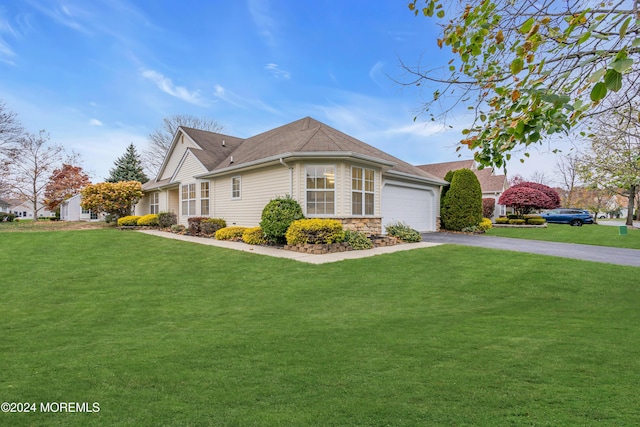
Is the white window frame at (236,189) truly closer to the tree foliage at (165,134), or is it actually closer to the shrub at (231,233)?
the shrub at (231,233)

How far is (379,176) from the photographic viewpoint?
1432cm

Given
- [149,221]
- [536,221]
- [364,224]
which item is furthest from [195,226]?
[536,221]

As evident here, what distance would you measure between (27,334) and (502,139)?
250 inches

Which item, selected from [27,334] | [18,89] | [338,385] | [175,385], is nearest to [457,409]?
[338,385]

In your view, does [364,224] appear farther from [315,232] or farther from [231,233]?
[231,233]

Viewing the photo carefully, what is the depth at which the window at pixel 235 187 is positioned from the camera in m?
16.3

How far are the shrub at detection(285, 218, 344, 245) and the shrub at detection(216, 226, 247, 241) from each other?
149 inches

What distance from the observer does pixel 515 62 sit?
2.97 metres

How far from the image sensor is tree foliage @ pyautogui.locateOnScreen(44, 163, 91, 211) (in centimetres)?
3778

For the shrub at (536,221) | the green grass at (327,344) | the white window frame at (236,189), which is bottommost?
the green grass at (327,344)

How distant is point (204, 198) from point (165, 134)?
81.0 feet

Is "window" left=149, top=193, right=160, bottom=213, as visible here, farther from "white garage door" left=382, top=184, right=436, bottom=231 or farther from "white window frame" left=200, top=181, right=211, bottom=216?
"white garage door" left=382, top=184, right=436, bottom=231

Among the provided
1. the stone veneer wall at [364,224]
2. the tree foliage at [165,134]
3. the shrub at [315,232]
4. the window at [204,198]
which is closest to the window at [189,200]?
the window at [204,198]

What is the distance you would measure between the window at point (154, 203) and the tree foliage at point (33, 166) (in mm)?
16038
